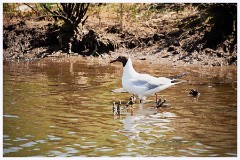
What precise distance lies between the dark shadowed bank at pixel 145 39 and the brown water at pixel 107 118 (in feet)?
5.17

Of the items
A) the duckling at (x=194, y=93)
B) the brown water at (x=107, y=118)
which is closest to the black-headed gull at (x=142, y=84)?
the brown water at (x=107, y=118)

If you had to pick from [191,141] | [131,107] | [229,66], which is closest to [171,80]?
[131,107]

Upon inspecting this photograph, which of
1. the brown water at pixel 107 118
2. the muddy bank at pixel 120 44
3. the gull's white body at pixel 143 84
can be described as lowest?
the brown water at pixel 107 118

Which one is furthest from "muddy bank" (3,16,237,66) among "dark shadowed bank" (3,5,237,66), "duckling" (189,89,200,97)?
"duckling" (189,89,200,97)

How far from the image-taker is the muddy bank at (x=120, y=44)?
50.7 ft

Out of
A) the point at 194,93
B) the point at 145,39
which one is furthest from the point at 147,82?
the point at 145,39

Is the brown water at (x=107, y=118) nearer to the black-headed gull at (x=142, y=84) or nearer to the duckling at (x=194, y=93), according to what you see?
the duckling at (x=194, y=93)

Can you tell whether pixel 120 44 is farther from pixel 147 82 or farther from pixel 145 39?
pixel 147 82

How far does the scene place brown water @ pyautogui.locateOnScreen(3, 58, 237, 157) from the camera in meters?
7.66

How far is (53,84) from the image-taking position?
1249 centimetres

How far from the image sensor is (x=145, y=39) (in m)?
17.1

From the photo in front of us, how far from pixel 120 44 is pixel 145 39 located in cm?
72

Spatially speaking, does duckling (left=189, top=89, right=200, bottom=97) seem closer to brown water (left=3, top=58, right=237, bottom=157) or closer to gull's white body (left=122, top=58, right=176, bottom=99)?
brown water (left=3, top=58, right=237, bottom=157)

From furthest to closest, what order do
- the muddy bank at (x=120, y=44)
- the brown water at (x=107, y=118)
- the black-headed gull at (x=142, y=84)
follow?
the muddy bank at (x=120, y=44)
the black-headed gull at (x=142, y=84)
the brown water at (x=107, y=118)
